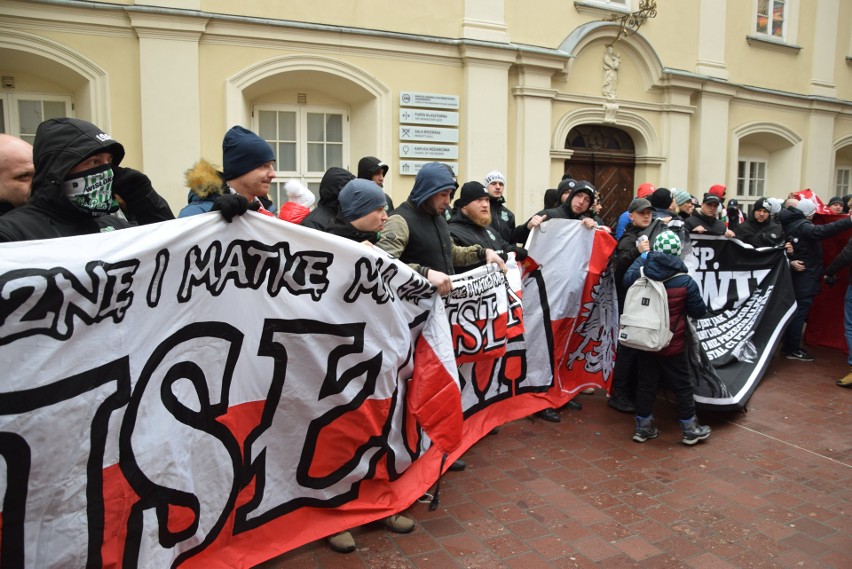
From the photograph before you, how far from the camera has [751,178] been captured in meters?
14.0

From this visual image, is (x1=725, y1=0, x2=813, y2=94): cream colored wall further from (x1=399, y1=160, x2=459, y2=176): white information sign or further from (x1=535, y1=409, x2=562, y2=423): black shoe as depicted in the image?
(x1=535, y1=409, x2=562, y2=423): black shoe

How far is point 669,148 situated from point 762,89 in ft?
9.38

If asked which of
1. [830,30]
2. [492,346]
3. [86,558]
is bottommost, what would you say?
[86,558]

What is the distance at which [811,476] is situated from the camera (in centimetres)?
417

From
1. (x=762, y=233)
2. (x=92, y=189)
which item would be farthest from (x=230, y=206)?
(x=762, y=233)

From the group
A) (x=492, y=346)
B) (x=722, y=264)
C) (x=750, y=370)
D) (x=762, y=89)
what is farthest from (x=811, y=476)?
(x=762, y=89)

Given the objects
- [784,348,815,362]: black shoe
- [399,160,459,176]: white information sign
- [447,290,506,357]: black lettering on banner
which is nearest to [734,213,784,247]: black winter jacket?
[784,348,815,362]: black shoe

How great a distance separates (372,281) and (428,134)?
6451 millimetres

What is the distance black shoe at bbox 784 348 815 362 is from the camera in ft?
23.6

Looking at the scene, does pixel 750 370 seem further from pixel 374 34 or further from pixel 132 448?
pixel 374 34

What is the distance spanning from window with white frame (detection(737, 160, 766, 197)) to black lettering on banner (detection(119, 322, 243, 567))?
13.7 m

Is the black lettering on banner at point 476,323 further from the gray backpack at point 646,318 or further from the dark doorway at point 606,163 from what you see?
the dark doorway at point 606,163

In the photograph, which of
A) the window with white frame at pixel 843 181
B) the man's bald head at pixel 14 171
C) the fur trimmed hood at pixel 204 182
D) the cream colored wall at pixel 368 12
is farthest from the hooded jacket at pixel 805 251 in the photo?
the window with white frame at pixel 843 181

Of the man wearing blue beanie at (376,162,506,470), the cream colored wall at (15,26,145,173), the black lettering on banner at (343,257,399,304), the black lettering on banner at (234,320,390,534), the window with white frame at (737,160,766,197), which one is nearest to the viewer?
the black lettering on banner at (234,320,390,534)
